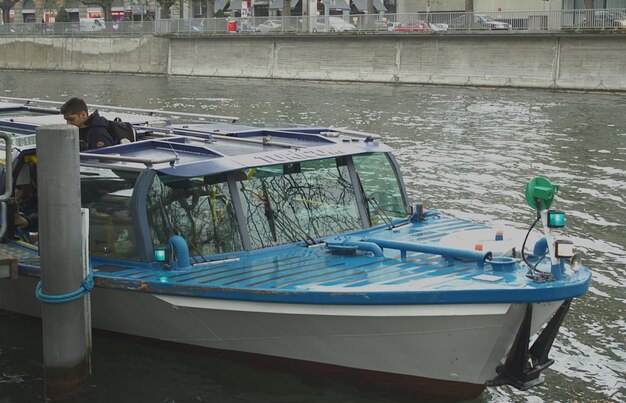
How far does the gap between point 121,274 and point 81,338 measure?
2.45ft

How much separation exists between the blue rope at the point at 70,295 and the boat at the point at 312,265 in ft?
1.26

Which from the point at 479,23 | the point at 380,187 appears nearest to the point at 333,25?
the point at 479,23

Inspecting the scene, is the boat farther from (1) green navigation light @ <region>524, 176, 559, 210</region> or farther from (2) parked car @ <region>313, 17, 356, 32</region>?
(2) parked car @ <region>313, 17, 356, 32</region>

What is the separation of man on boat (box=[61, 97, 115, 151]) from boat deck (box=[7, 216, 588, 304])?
1403 mm

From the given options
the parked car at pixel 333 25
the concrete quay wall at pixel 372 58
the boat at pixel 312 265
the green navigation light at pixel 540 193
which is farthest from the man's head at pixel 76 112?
the parked car at pixel 333 25

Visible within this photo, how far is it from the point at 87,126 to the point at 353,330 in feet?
12.7

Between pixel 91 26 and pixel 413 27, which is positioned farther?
pixel 91 26

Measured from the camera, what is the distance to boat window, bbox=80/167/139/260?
30.1ft

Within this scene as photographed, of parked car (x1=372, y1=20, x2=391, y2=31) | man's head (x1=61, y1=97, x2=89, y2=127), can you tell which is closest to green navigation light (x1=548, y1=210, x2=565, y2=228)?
man's head (x1=61, y1=97, x2=89, y2=127)

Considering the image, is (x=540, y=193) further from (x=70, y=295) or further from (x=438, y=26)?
(x=438, y=26)

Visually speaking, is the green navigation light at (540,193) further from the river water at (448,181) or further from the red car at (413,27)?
the red car at (413,27)

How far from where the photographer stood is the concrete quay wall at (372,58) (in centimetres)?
4003

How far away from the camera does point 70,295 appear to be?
8344mm

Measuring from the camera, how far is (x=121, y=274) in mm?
8961
